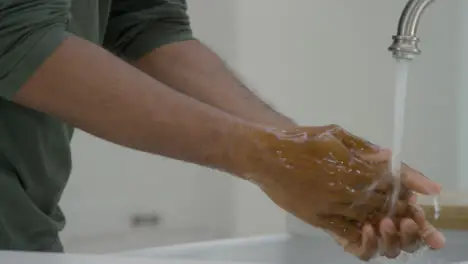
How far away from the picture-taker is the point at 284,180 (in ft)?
1.47

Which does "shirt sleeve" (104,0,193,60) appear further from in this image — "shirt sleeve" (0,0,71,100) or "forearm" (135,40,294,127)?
"shirt sleeve" (0,0,71,100)

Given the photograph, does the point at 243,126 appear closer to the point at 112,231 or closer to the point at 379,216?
the point at 379,216

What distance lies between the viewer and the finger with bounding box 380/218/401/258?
0.46m

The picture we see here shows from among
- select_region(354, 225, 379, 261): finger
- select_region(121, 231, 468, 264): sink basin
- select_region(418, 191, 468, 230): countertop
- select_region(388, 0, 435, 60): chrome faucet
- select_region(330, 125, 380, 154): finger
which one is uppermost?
select_region(388, 0, 435, 60): chrome faucet

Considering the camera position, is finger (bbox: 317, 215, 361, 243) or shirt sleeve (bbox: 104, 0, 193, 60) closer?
finger (bbox: 317, 215, 361, 243)

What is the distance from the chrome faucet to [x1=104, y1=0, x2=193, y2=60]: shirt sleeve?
0.25m

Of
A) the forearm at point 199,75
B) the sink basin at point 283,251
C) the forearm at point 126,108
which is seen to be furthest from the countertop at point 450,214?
the forearm at point 126,108

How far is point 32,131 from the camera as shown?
0.53 metres

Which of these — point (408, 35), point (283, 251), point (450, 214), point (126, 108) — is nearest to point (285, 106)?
point (283, 251)

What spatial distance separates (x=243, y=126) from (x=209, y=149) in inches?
1.1

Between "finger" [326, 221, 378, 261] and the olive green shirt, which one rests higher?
the olive green shirt

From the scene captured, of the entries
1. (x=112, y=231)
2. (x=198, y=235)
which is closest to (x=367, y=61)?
(x=198, y=235)

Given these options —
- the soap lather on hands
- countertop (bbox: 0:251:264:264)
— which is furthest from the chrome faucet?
countertop (bbox: 0:251:264:264)

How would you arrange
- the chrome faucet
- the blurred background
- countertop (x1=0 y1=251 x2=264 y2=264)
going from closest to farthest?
countertop (x1=0 y1=251 x2=264 y2=264)
the chrome faucet
the blurred background
